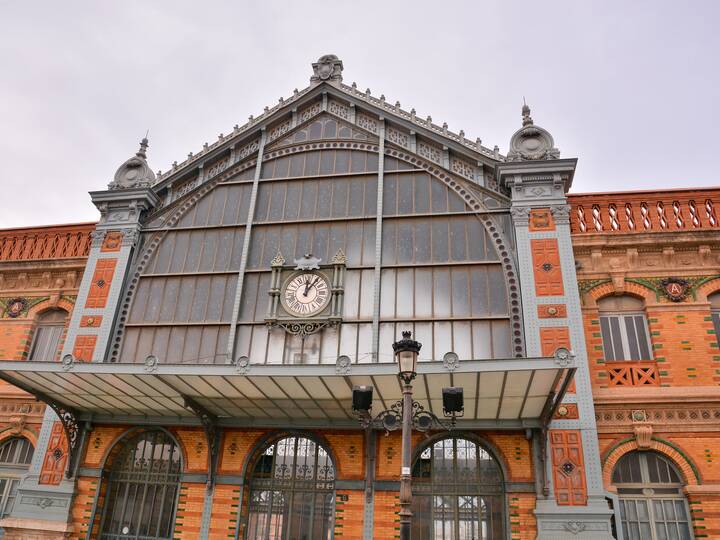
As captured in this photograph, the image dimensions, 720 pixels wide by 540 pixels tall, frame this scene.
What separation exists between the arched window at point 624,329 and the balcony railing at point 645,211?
1.99 metres

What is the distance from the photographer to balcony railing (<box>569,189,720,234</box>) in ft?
52.0

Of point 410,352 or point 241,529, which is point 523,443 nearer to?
point 410,352

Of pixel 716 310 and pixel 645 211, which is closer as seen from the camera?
pixel 716 310

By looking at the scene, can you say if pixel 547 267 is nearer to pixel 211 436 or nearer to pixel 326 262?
pixel 326 262

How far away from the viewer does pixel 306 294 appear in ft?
53.7

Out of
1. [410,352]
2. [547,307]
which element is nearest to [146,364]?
[410,352]

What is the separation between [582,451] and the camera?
13.2 m

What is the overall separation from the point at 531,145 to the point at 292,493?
38.2 feet

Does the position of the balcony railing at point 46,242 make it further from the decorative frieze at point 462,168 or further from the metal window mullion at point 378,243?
the decorative frieze at point 462,168

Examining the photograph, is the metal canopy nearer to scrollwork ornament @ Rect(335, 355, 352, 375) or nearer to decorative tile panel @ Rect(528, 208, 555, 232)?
scrollwork ornament @ Rect(335, 355, 352, 375)

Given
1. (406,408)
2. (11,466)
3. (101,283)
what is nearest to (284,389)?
(406,408)

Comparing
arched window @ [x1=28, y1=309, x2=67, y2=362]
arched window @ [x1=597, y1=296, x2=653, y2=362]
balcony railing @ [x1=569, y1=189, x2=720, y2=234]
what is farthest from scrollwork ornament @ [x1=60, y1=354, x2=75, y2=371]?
balcony railing @ [x1=569, y1=189, x2=720, y2=234]

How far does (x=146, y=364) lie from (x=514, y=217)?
400 inches

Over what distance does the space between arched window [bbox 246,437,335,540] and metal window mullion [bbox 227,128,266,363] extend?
9.55 ft
